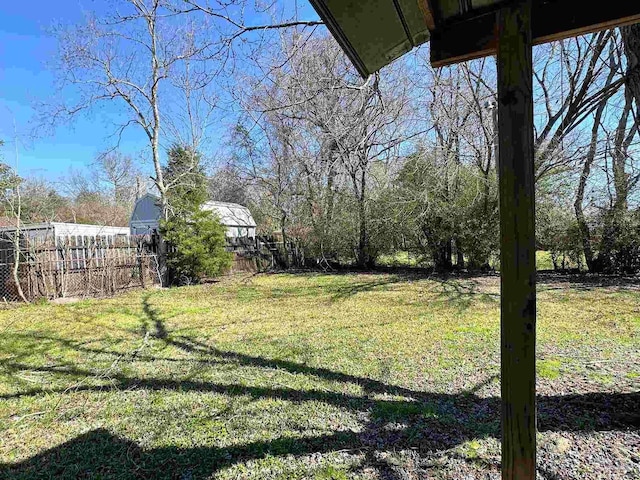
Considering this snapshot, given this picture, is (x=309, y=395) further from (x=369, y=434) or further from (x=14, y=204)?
(x=14, y=204)

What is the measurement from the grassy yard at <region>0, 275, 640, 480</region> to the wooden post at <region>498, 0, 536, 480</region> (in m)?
0.81

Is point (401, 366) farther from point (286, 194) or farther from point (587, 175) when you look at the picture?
point (286, 194)

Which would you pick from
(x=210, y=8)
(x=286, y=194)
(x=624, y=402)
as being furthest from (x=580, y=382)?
(x=286, y=194)

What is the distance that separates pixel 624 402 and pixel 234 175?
51.1ft

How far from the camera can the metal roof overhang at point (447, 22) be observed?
119 cm

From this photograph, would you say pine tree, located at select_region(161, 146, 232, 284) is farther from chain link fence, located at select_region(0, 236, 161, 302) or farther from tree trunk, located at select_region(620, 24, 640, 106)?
tree trunk, located at select_region(620, 24, 640, 106)

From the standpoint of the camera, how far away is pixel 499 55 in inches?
42.3

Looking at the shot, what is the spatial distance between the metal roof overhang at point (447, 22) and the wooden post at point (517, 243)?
0.21 meters

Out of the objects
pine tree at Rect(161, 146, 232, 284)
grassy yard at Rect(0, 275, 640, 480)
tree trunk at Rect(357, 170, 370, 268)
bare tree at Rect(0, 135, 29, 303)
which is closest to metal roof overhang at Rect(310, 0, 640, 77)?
grassy yard at Rect(0, 275, 640, 480)

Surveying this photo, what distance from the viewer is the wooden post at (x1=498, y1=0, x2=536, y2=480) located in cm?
102

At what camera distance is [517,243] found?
1.04 m

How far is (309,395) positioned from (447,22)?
2.40m

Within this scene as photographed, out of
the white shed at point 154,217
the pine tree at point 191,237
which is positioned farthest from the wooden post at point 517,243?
the white shed at point 154,217

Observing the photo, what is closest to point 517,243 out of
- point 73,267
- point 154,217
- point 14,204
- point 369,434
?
point 369,434
